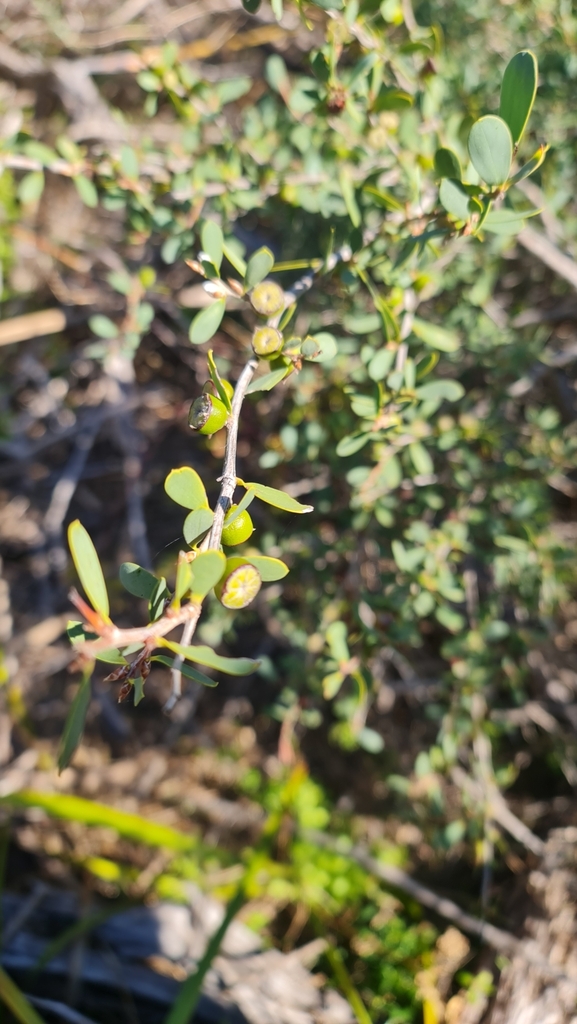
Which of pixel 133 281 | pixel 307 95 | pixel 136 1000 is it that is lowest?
pixel 136 1000

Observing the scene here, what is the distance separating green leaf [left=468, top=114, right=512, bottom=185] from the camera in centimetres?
70

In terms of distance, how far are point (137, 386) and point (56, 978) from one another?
1.74 meters

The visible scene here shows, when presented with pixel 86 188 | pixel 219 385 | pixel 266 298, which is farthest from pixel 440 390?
pixel 86 188

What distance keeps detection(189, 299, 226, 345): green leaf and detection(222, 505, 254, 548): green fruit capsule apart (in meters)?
0.28

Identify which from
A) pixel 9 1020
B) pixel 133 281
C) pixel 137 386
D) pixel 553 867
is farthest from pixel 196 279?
pixel 9 1020

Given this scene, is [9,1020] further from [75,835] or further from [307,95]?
[307,95]

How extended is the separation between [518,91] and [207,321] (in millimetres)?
422

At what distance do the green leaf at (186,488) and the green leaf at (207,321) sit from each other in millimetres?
265

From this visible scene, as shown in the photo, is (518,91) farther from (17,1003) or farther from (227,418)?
(17,1003)

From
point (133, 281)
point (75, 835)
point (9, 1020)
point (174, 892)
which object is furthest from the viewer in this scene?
point (75, 835)

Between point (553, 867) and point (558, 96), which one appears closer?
point (558, 96)

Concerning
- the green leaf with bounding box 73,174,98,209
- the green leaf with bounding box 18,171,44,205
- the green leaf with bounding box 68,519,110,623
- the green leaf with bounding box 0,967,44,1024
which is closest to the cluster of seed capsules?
the green leaf with bounding box 68,519,110,623

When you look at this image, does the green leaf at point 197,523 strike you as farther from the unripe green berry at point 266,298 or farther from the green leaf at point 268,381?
the unripe green berry at point 266,298

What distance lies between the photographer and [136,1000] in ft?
5.74
